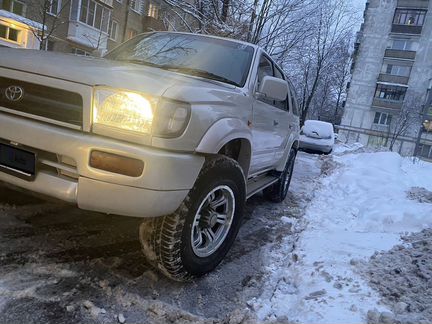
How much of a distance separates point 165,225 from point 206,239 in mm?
647

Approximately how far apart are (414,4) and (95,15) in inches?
1425

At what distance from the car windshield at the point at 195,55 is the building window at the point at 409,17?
48.5 metres

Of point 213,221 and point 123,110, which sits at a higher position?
point 123,110

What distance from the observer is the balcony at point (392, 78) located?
45797mm

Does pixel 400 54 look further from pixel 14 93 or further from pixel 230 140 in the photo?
→ pixel 14 93

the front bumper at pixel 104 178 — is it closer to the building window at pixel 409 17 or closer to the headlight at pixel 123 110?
the headlight at pixel 123 110

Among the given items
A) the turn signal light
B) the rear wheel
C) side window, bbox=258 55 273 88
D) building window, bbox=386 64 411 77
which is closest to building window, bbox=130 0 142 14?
the rear wheel

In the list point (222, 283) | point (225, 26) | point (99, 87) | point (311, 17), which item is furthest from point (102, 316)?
point (311, 17)

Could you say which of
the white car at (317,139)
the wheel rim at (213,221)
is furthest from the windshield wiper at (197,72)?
the white car at (317,139)

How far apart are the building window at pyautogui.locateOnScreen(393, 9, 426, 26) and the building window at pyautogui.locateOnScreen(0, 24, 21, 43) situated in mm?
40206

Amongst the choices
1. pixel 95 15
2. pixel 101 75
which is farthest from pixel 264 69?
pixel 95 15

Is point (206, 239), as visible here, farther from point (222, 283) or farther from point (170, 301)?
point (170, 301)

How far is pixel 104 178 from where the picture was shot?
7.86 ft

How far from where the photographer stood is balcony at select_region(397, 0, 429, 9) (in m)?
44.2
